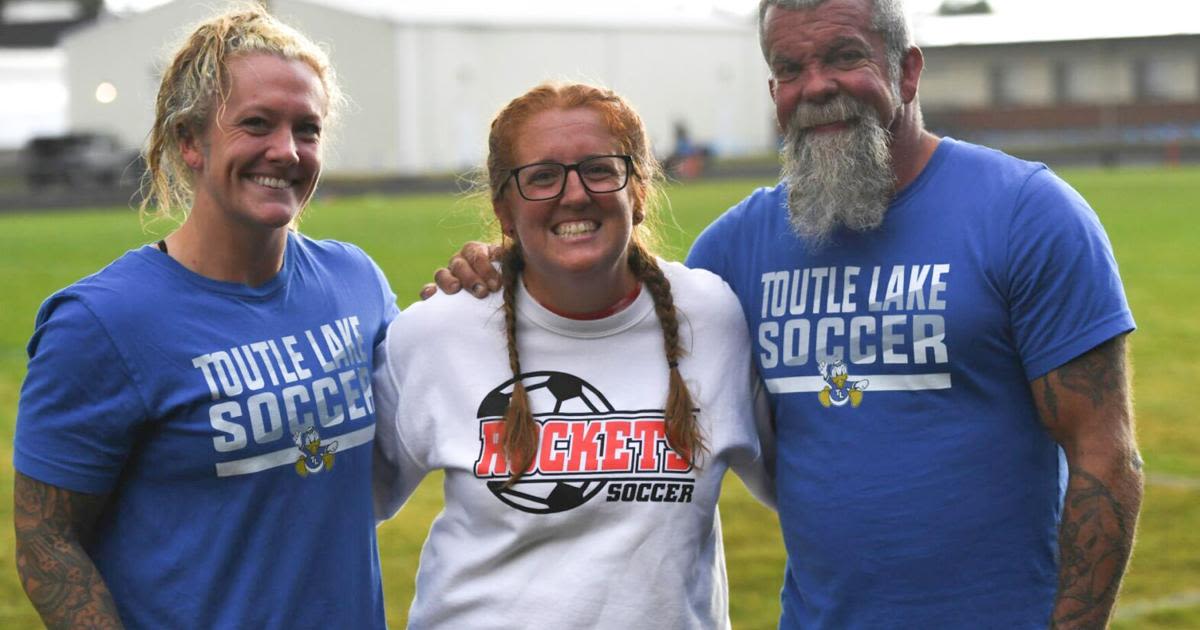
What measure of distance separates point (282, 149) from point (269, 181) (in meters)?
0.08

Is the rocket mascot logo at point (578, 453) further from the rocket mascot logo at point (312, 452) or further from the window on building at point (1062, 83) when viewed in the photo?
the window on building at point (1062, 83)

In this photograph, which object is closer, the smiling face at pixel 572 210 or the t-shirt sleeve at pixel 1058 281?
the t-shirt sleeve at pixel 1058 281

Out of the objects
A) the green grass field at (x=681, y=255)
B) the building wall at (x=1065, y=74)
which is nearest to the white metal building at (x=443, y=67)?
the building wall at (x=1065, y=74)

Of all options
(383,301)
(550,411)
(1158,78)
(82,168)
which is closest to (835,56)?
(550,411)

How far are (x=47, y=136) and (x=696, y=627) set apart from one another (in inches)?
1903

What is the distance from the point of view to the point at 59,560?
300 cm

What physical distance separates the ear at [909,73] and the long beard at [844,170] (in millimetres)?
115

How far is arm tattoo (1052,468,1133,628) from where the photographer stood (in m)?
3.03

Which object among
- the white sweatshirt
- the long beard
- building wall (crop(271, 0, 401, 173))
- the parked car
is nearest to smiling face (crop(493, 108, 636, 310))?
the white sweatshirt

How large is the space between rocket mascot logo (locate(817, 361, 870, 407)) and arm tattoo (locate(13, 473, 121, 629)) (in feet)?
4.92

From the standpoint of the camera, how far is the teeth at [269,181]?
10.5 feet

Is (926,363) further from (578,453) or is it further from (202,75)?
(202,75)

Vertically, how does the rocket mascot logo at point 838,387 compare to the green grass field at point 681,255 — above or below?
above

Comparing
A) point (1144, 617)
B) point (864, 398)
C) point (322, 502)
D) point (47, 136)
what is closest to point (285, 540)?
point (322, 502)
